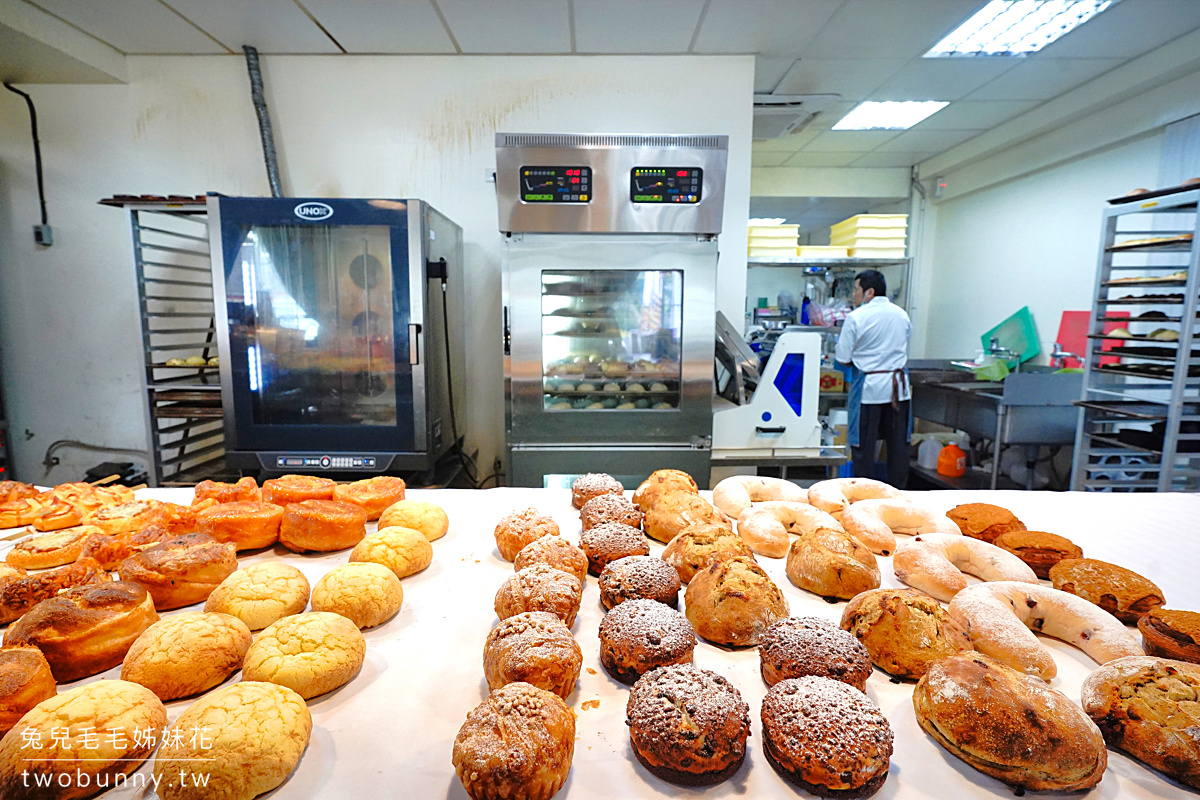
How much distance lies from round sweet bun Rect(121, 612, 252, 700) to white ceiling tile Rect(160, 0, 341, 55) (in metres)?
2.97

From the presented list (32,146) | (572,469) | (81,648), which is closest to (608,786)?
(81,648)

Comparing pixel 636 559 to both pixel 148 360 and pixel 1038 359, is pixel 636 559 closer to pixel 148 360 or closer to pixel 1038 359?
pixel 148 360

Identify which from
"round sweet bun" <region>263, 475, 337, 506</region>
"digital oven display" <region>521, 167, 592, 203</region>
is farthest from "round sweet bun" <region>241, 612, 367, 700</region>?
"digital oven display" <region>521, 167, 592, 203</region>

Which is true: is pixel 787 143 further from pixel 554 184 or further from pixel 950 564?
pixel 950 564

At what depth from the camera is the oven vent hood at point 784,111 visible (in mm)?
3826

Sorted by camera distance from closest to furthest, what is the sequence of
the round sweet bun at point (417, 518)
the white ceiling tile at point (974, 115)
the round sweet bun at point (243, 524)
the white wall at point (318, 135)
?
1. the round sweet bun at point (243, 524)
2. the round sweet bun at point (417, 518)
3. the white wall at point (318, 135)
4. the white ceiling tile at point (974, 115)

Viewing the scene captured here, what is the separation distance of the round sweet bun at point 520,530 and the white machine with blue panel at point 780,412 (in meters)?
Result: 1.59

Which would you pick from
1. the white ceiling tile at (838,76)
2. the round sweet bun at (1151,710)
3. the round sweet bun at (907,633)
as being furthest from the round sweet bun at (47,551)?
the white ceiling tile at (838,76)

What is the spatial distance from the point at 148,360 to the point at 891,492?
326cm

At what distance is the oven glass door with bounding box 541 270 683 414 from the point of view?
2645mm

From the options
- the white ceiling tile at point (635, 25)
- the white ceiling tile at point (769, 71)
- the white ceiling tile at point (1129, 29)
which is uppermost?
the white ceiling tile at point (1129, 29)

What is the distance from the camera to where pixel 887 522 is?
1.44 m

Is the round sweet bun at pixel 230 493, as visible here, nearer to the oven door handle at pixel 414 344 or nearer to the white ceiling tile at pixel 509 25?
the oven door handle at pixel 414 344

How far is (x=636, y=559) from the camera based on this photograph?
1.11 meters
